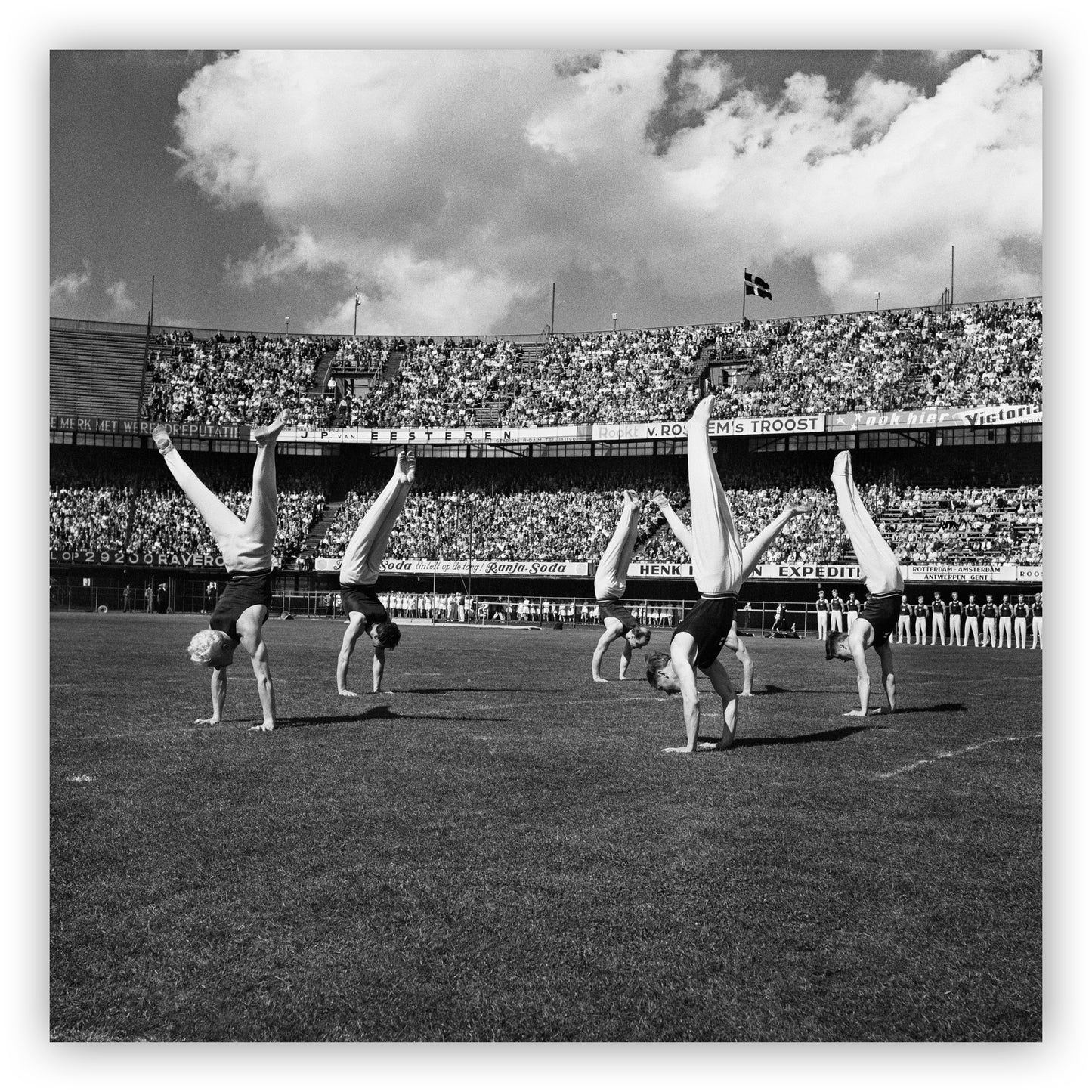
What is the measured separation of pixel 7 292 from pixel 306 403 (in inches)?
288

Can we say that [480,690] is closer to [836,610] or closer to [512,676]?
[512,676]

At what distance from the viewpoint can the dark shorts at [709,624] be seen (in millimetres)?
5680

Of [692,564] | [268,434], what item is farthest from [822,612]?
[268,434]

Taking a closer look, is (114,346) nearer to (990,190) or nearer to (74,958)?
(74,958)

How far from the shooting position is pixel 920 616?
19.9m

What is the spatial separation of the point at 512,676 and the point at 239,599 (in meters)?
5.36

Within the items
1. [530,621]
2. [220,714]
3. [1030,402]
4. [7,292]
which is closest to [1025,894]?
[1030,402]

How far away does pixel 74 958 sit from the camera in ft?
12.6

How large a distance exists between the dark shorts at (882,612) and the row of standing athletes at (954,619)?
6.87 metres

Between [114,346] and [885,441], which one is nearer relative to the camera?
[114,346]

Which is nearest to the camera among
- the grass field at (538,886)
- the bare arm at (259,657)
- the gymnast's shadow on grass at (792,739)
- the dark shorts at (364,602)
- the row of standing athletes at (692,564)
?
the grass field at (538,886)

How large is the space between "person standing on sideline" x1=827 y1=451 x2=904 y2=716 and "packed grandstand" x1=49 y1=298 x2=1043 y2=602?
3.57 ft

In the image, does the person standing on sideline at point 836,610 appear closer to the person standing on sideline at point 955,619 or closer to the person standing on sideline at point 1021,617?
the person standing on sideline at point 955,619

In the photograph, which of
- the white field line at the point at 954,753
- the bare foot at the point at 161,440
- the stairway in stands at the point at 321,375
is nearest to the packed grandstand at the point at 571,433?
the stairway in stands at the point at 321,375
